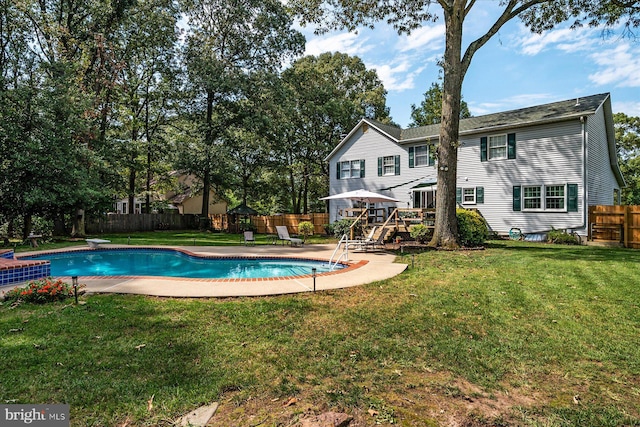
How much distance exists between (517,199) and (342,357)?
15.3 meters

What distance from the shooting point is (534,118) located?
15.1 m

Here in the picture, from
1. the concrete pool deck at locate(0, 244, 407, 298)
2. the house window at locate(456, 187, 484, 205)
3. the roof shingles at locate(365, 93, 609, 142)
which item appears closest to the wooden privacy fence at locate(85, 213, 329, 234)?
the roof shingles at locate(365, 93, 609, 142)

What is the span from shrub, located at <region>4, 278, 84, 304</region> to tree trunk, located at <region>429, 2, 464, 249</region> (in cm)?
1005

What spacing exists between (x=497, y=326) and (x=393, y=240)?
9.40 meters

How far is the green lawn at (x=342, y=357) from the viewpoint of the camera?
245 cm

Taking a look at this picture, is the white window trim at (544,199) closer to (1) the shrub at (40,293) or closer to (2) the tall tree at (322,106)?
(2) the tall tree at (322,106)

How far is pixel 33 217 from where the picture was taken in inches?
661

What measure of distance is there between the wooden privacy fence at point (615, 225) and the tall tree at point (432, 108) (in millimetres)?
18351

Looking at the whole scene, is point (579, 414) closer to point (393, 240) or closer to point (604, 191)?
point (393, 240)

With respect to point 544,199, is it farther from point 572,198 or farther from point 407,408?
point 407,408

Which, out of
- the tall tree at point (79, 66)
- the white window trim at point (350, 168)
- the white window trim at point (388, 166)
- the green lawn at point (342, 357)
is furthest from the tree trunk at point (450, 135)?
the tall tree at point (79, 66)

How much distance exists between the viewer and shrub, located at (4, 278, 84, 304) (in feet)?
16.5

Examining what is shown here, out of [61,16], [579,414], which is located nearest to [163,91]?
[61,16]

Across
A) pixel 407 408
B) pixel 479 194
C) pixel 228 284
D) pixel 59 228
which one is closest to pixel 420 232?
pixel 479 194
